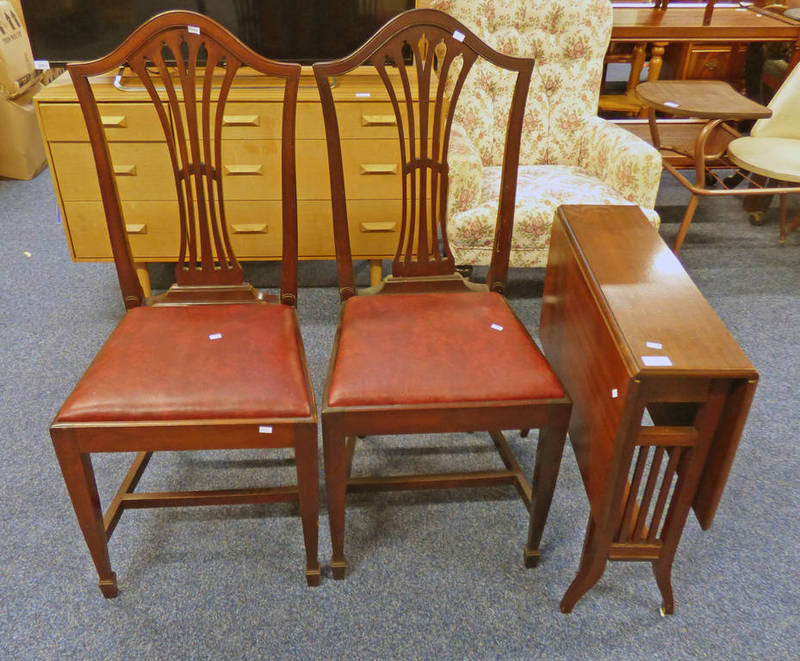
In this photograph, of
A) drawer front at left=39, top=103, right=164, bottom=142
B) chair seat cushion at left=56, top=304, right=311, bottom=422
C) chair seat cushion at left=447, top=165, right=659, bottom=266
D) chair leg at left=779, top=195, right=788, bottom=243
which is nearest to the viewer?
chair seat cushion at left=56, top=304, right=311, bottom=422

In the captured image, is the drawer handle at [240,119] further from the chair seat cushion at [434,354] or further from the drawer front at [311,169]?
the chair seat cushion at [434,354]

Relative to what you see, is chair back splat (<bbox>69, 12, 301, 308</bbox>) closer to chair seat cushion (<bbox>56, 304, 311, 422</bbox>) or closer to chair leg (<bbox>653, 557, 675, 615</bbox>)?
chair seat cushion (<bbox>56, 304, 311, 422</bbox>)

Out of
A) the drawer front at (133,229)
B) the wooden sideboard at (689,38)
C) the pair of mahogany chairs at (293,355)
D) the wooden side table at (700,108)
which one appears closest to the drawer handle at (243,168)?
the drawer front at (133,229)

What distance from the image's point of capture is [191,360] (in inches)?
55.9

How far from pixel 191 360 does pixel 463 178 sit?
3.98 ft

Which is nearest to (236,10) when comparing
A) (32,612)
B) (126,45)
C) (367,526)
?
(126,45)

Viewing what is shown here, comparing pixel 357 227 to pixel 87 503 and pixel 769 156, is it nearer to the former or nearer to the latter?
Answer: pixel 87 503

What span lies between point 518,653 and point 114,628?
2.80ft

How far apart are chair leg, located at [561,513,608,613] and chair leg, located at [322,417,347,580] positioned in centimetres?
50

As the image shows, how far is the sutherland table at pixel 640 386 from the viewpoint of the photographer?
1.16 meters

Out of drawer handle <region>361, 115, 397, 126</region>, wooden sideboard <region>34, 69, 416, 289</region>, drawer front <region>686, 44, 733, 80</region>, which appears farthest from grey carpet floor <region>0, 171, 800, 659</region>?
drawer front <region>686, 44, 733, 80</region>

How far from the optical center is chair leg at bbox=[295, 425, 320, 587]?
134cm

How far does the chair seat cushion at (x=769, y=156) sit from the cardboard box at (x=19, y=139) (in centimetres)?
339

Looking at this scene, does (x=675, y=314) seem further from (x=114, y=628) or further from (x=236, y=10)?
(x=236, y=10)
